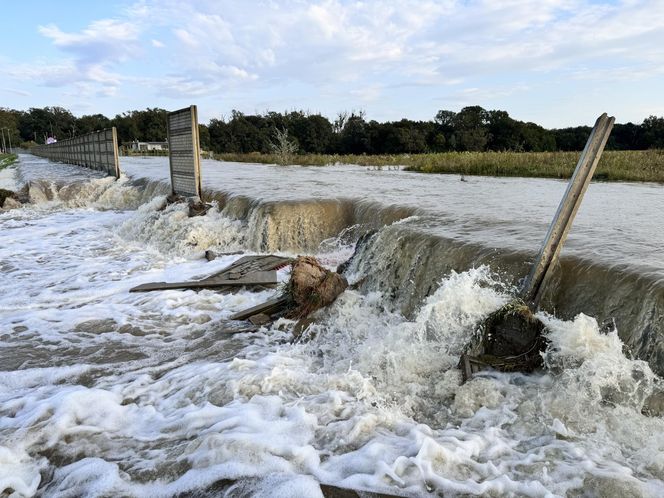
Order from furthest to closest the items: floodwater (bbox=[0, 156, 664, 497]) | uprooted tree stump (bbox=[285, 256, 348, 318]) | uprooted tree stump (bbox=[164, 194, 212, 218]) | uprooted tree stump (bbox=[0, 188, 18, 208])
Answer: uprooted tree stump (bbox=[0, 188, 18, 208])
uprooted tree stump (bbox=[164, 194, 212, 218])
uprooted tree stump (bbox=[285, 256, 348, 318])
floodwater (bbox=[0, 156, 664, 497])

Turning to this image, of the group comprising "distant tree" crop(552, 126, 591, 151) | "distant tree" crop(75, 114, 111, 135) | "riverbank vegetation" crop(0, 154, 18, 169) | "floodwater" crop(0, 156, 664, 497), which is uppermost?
"distant tree" crop(75, 114, 111, 135)

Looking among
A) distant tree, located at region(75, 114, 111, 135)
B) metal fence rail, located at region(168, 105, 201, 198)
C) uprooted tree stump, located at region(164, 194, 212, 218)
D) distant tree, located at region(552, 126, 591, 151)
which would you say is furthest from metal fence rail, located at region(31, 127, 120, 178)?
distant tree, located at region(75, 114, 111, 135)

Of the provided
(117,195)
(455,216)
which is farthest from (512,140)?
(455,216)

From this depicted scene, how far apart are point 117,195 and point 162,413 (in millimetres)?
14579

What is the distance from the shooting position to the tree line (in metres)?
54.2

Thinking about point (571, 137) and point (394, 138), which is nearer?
point (571, 137)

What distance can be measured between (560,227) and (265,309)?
131 inches

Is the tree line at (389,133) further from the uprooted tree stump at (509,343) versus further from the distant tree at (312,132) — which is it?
the uprooted tree stump at (509,343)

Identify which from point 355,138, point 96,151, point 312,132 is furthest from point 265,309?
point 312,132

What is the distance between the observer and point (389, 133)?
62.3 meters

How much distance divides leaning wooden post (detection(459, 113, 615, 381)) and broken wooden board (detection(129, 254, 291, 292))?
3.32 metres

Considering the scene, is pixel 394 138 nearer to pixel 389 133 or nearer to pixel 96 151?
pixel 389 133

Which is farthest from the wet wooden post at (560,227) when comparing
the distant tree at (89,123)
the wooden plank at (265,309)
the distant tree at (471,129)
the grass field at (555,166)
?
the distant tree at (89,123)

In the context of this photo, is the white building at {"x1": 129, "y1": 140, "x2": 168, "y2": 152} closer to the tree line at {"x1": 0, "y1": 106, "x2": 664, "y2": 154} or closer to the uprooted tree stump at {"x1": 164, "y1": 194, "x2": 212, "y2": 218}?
the tree line at {"x1": 0, "y1": 106, "x2": 664, "y2": 154}
